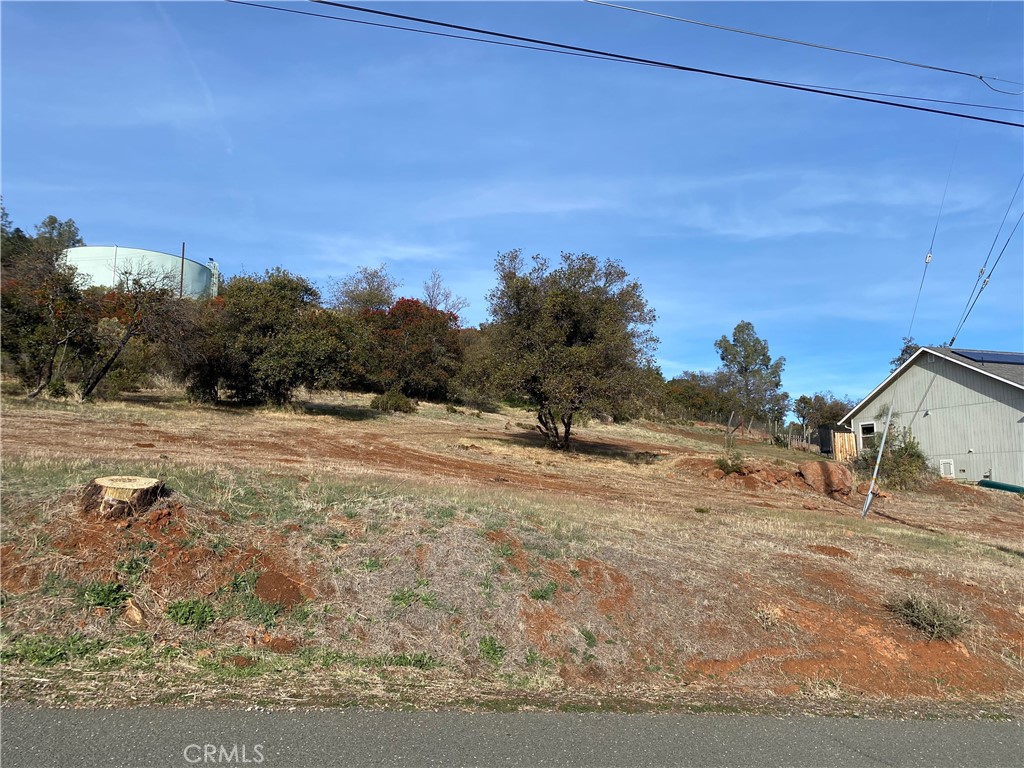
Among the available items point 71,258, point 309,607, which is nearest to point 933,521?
point 309,607

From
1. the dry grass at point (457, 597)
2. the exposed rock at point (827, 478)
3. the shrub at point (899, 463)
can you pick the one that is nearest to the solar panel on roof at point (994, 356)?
the shrub at point (899, 463)

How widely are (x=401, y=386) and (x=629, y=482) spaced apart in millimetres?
26641

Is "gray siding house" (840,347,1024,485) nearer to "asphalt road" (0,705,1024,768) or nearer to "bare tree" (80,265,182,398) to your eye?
"asphalt road" (0,705,1024,768)

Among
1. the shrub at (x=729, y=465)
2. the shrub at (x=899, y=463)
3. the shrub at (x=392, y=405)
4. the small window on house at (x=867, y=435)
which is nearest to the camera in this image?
the shrub at (x=729, y=465)

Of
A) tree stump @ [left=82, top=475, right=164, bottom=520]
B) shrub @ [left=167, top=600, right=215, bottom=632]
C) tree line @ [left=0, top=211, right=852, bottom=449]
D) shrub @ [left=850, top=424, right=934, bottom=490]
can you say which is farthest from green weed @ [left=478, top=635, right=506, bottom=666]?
shrub @ [left=850, top=424, right=934, bottom=490]

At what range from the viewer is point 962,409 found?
29297mm

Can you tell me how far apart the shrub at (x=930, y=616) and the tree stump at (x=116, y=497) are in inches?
350

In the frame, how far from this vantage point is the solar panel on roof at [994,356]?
30.5 meters

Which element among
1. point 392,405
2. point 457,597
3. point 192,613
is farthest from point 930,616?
point 392,405

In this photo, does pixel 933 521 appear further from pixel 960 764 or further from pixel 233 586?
pixel 233 586

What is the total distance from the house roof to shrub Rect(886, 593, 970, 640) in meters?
23.3

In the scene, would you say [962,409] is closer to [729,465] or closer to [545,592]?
[729,465]

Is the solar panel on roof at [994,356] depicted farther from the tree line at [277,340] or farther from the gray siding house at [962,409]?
the tree line at [277,340]

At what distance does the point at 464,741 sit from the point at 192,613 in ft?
9.81
